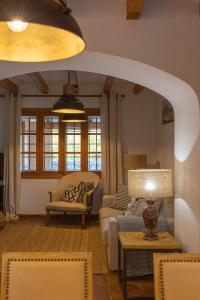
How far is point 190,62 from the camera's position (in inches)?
109

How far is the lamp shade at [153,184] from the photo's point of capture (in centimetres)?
334

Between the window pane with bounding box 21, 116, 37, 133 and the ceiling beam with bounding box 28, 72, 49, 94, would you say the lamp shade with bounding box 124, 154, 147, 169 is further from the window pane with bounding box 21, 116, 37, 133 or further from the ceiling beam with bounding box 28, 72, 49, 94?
the window pane with bounding box 21, 116, 37, 133

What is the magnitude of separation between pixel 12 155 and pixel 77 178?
1431mm

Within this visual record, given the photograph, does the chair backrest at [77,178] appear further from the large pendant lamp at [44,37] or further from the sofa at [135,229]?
the large pendant lamp at [44,37]

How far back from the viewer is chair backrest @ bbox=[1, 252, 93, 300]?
1689mm

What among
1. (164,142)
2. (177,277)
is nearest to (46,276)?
(177,277)

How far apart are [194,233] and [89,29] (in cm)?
188

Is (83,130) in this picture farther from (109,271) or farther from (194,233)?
(194,233)

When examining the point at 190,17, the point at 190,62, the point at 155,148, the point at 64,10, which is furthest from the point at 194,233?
the point at 155,148

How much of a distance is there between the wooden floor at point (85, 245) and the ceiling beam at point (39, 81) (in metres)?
2.66

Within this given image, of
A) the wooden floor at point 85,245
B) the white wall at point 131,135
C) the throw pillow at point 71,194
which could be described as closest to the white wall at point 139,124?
the white wall at point 131,135

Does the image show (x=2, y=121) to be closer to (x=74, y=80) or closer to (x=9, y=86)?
(x=9, y=86)

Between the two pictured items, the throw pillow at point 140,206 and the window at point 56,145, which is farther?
the window at point 56,145

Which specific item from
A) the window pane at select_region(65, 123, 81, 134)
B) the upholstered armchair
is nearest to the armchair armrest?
the upholstered armchair
